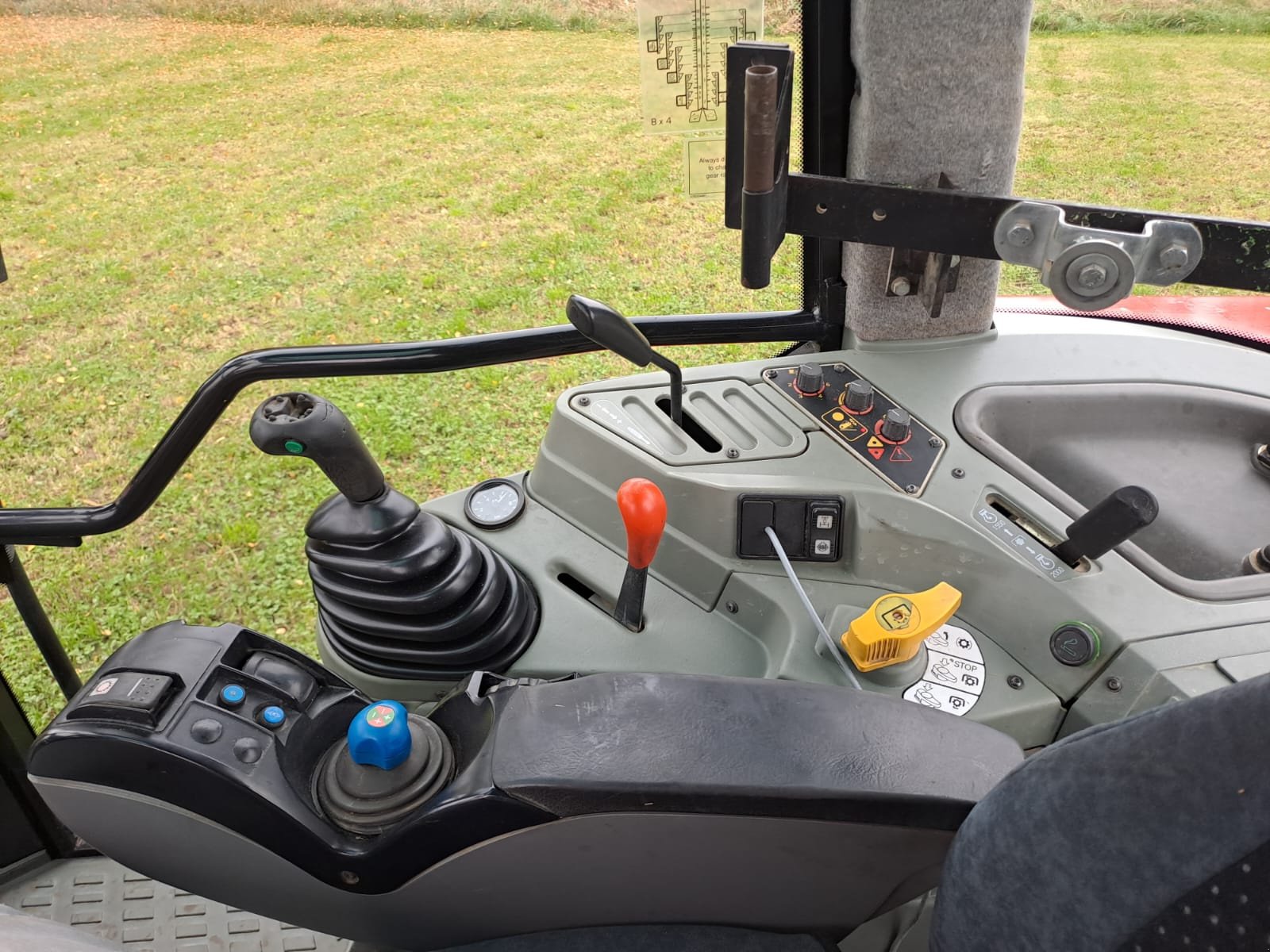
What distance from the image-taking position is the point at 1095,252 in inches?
36.4

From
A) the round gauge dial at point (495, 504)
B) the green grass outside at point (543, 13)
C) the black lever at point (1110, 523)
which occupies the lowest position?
the round gauge dial at point (495, 504)

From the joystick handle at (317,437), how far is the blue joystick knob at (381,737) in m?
0.30

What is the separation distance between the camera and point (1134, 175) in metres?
1.66

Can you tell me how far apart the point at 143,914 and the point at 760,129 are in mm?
1400

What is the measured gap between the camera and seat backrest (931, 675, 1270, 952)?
0.49 metres

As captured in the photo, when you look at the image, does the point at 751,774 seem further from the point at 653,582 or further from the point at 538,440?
the point at 538,440

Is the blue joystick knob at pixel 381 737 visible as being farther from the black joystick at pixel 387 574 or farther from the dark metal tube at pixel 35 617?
the dark metal tube at pixel 35 617

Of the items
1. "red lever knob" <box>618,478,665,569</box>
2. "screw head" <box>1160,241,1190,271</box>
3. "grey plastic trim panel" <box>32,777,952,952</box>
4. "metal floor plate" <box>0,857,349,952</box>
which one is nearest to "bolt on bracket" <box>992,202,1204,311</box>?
"screw head" <box>1160,241,1190,271</box>

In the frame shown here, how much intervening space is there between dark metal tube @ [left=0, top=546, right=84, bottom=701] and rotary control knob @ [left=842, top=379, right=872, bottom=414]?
1125 mm

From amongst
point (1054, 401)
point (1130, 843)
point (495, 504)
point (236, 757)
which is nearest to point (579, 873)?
point (236, 757)

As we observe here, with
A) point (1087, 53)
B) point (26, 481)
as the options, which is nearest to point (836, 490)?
point (1087, 53)

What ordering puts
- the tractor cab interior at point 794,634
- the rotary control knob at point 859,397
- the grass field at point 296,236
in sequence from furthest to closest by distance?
the grass field at point 296,236 → the rotary control knob at point 859,397 → the tractor cab interior at point 794,634

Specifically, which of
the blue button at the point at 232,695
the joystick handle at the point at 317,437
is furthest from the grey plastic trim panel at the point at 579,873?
the joystick handle at the point at 317,437

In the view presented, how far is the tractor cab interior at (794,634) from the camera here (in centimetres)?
73
